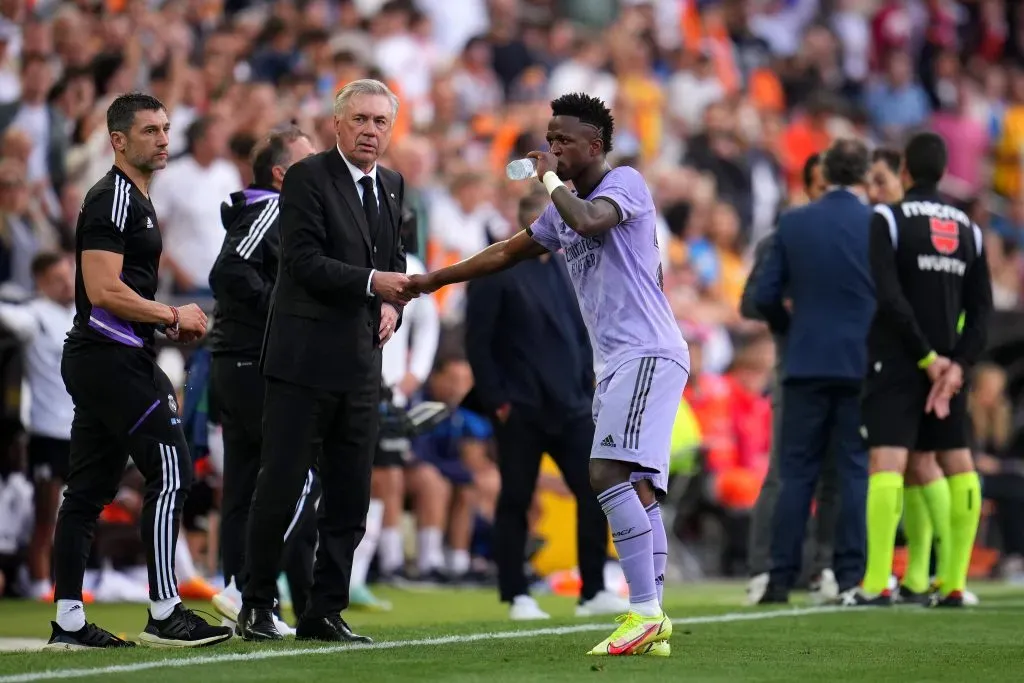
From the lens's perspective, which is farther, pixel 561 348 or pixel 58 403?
pixel 58 403

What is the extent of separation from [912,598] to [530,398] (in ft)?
8.34

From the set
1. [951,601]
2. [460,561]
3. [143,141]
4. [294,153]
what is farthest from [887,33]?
[143,141]

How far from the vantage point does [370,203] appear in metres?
7.61

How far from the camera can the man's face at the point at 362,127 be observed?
7.49 meters

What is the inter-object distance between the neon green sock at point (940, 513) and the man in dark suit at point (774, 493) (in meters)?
0.67

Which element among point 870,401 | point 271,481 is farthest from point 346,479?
point 870,401

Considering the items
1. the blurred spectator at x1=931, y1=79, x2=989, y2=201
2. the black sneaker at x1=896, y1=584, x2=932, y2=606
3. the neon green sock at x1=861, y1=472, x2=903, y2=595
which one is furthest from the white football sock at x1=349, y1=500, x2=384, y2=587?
the blurred spectator at x1=931, y1=79, x2=989, y2=201

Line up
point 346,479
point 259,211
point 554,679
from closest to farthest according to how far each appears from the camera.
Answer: point 554,679, point 346,479, point 259,211

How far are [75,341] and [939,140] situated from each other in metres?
5.37

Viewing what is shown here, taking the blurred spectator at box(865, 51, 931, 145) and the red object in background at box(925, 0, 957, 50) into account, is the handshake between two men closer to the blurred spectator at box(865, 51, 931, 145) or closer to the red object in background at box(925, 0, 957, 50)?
the blurred spectator at box(865, 51, 931, 145)

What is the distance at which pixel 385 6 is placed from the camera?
18.0m

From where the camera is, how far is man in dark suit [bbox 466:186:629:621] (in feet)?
33.8

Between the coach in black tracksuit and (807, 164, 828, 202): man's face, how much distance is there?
12.3 ft

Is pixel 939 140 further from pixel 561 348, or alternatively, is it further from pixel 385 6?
pixel 385 6
